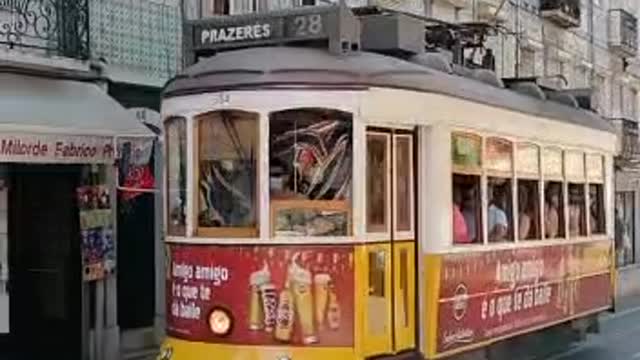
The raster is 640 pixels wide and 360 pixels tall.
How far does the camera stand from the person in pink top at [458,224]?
32.8 ft

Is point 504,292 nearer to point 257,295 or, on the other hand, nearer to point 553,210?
point 553,210

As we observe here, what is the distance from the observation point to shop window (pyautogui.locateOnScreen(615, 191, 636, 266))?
33344 millimetres

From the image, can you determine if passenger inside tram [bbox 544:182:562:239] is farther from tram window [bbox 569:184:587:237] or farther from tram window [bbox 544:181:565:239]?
tram window [bbox 569:184:587:237]

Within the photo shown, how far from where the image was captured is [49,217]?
13.9 m

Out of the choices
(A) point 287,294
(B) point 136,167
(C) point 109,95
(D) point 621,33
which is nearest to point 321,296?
(A) point 287,294

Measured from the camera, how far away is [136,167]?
42.9ft

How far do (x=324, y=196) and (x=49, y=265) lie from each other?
5.93m

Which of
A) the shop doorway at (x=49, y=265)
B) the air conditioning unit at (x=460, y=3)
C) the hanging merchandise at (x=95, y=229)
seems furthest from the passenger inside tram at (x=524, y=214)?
the air conditioning unit at (x=460, y=3)

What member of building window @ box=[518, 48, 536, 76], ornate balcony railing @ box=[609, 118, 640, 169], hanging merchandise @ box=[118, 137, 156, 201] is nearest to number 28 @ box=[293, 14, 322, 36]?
hanging merchandise @ box=[118, 137, 156, 201]

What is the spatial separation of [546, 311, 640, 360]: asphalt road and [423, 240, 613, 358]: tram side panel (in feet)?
2.88

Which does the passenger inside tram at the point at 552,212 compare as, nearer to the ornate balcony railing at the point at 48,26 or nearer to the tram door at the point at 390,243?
the tram door at the point at 390,243

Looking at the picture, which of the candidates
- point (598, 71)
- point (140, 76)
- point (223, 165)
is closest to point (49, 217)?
point (140, 76)

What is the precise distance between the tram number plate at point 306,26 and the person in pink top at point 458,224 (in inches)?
72.3

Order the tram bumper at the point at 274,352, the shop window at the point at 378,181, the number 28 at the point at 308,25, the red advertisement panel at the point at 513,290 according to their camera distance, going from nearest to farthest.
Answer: the tram bumper at the point at 274,352 < the shop window at the point at 378,181 < the number 28 at the point at 308,25 < the red advertisement panel at the point at 513,290
